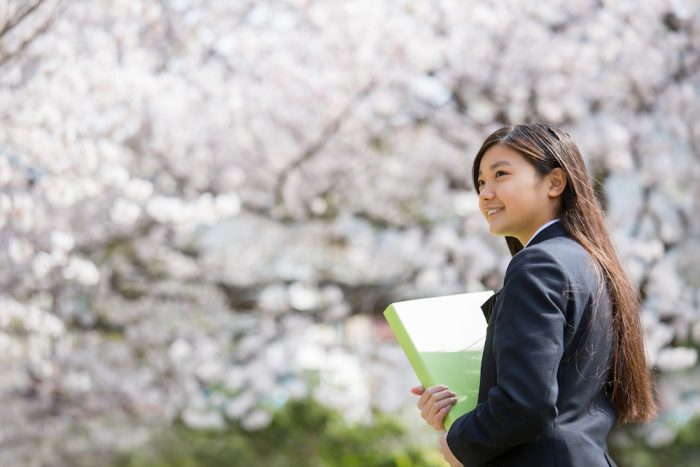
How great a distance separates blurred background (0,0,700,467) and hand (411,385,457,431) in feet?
10.2

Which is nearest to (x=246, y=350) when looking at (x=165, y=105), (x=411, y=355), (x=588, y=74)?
(x=165, y=105)

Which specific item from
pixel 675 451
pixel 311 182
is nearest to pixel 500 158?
pixel 311 182

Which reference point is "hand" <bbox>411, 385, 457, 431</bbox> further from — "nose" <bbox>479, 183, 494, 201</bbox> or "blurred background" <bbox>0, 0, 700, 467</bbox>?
"blurred background" <bbox>0, 0, 700, 467</bbox>

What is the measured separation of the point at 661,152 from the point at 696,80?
434mm

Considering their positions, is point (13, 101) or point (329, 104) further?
point (329, 104)

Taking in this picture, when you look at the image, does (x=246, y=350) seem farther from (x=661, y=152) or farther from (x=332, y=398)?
(x=661, y=152)

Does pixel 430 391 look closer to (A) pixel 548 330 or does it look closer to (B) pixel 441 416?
(B) pixel 441 416

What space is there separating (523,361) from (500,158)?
389 millimetres

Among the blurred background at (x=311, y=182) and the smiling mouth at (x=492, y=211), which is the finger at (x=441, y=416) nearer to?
the smiling mouth at (x=492, y=211)

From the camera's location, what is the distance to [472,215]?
17.4ft

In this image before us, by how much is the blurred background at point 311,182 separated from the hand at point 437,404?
3.11 metres

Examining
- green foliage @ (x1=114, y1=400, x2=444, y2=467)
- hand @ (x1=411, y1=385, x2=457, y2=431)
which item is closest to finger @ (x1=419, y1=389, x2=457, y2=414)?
hand @ (x1=411, y1=385, x2=457, y2=431)

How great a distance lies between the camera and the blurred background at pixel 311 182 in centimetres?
491

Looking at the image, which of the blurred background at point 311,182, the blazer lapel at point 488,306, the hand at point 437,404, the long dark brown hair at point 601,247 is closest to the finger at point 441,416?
the hand at point 437,404
